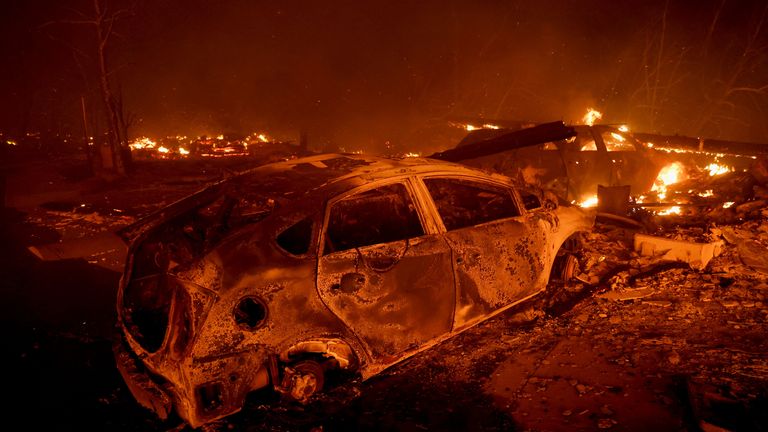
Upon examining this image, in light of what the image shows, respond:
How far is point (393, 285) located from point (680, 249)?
12.8 feet

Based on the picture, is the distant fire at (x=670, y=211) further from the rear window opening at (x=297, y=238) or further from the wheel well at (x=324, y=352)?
the rear window opening at (x=297, y=238)

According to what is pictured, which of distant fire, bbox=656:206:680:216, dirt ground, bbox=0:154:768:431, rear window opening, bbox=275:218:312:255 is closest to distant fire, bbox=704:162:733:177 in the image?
distant fire, bbox=656:206:680:216

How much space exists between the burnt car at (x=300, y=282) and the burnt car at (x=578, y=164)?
4190 millimetres

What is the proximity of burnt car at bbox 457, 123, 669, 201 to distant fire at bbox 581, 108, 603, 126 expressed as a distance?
38.0 ft

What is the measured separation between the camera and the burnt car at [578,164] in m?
7.80

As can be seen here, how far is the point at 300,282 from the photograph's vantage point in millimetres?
2508

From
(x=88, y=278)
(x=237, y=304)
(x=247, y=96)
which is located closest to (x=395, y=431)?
(x=237, y=304)

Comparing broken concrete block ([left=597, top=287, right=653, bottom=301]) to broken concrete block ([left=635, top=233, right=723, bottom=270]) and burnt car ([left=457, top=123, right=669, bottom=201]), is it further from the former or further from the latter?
burnt car ([left=457, top=123, right=669, bottom=201])

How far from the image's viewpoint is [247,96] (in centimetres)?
3309

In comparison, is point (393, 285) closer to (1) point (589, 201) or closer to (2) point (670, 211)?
(1) point (589, 201)

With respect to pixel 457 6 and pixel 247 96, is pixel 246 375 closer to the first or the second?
pixel 457 6

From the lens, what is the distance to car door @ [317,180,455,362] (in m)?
2.65

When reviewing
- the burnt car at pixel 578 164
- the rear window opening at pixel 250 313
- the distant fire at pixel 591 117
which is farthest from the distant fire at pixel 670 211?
the distant fire at pixel 591 117

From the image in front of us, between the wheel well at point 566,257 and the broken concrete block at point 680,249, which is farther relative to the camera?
the broken concrete block at point 680,249
